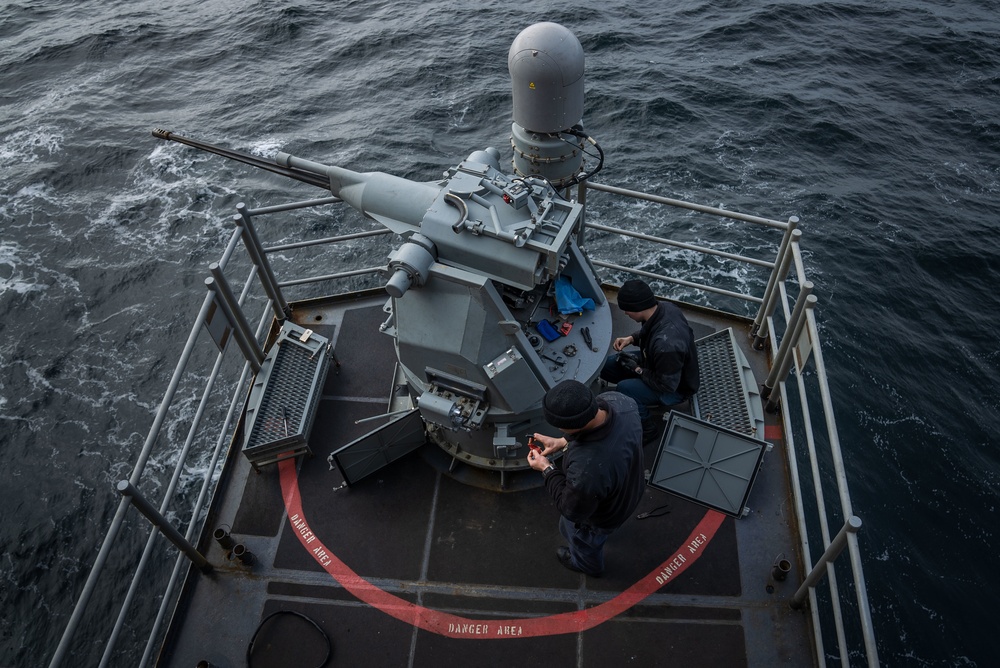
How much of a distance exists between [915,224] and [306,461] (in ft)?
53.2

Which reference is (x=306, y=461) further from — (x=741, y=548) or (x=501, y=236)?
(x=741, y=548)

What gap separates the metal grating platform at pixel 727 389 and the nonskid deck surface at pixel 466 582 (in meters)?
0.56

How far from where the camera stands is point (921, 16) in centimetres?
2662

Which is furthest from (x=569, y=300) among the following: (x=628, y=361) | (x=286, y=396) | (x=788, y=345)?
(x=286, y=396)

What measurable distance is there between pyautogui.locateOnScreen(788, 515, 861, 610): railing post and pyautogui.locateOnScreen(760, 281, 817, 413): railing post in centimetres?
196

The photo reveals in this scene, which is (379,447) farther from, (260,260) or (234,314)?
(260,260)

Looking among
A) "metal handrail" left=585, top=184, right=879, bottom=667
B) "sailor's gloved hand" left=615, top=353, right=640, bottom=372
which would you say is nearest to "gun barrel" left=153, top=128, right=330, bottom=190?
"metal handrail" left=585, top=184, right=879, bottom=667

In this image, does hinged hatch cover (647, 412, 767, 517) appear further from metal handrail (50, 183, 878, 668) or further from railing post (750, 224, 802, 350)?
railing post (750, 224, 802, 350)

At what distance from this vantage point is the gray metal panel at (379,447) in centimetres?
729

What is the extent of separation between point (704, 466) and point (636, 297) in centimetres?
184

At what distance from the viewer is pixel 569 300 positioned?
7.66 m

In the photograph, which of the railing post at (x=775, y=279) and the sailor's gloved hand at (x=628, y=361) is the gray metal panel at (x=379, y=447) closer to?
the sailor's gloved hand at (x=628, y=361)

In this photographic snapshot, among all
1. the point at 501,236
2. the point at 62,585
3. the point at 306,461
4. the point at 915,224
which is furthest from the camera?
the point at 915,224

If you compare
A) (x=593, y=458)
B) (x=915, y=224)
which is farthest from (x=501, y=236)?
(x=915, y=224)
